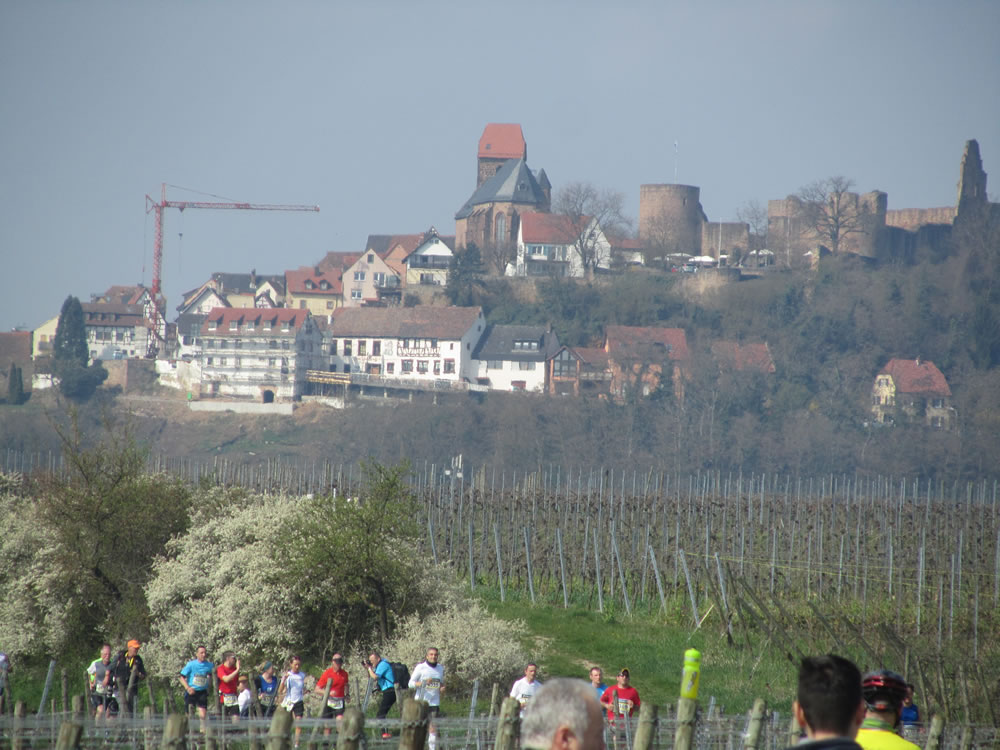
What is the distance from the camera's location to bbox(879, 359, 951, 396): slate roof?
9825 centimetres

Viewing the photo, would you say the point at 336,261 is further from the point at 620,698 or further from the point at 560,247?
the point at 620,698

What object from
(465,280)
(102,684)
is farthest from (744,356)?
(102,684)

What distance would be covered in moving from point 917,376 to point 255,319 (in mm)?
59285

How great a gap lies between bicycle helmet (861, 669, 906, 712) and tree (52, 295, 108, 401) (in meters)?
106

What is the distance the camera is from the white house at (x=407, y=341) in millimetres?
107438

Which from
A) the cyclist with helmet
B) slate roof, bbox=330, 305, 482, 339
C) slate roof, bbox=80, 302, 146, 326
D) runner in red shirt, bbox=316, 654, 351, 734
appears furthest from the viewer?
slate roof, bbox=80, 302, 146, 326

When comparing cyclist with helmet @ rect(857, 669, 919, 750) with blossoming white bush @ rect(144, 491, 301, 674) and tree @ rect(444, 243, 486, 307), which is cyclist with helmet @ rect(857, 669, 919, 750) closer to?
blossoming white bush @ rect(144, 491, 301, 674)

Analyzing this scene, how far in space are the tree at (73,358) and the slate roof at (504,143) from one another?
183 ft

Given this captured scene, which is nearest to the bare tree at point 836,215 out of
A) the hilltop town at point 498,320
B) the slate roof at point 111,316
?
the hilltop town at point 498,320

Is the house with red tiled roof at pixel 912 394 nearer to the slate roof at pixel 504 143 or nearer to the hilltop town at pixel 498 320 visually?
the hilltop town at pixel 498 320

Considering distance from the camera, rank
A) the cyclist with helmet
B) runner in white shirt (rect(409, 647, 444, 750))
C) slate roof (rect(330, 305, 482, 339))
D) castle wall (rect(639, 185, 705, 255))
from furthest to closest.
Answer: castle wall (rect(639, 185, 705, 255)) < slate roof (rect(330, 305, 482, 339)) < runner in white shirt (rect(409, 647, 444, 750)) < the cyclist with helmet

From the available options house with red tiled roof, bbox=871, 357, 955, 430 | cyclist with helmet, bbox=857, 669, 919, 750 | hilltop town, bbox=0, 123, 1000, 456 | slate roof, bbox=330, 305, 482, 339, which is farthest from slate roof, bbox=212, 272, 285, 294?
cyclist with helmet, bbox=857, 669, 919, 750

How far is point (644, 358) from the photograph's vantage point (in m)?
101

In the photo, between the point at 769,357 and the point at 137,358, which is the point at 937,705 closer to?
the point at 769,357
